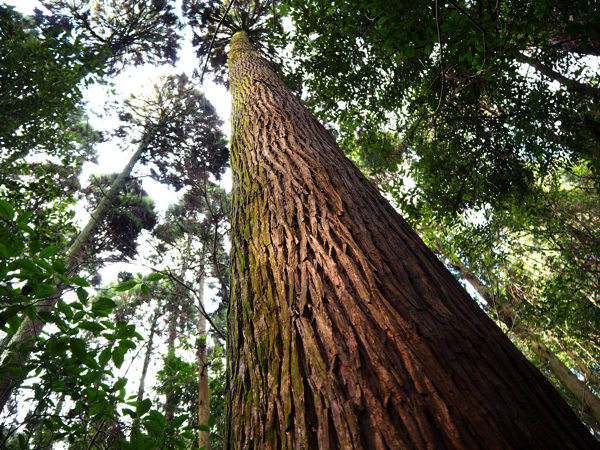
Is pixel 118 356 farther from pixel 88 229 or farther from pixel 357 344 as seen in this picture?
pixel 88 229

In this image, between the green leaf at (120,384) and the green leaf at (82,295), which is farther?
the green leaf at (120,384)

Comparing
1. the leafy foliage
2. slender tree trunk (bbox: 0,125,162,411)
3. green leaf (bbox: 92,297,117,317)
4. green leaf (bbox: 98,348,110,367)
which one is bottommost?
green leaf (bbox: 98,348,110,367)

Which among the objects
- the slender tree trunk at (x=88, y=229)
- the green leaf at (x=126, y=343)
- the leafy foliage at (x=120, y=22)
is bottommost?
the green leaf at (x=126, y=343)

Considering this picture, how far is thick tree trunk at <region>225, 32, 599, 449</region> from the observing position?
0.67m

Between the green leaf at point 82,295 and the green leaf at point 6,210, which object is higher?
the green leaf at point 6,210

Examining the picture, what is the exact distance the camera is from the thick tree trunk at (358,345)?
0.67 meters

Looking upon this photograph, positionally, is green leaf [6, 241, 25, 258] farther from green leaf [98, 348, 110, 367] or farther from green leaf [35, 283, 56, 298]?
green leaf [98, 348, 110, 367]

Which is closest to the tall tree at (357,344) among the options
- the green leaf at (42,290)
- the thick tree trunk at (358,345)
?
the thick tree trunk at (358,345)

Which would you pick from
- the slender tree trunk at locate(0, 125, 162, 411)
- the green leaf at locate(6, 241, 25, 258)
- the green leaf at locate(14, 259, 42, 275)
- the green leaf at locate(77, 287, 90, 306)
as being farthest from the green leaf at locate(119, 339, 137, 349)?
the slender tree trunk at locate(0, 125, 162, 411)

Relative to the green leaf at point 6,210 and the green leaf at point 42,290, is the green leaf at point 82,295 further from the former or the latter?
the green leaf at point 6,210

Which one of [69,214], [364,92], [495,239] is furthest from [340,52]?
[69,214]

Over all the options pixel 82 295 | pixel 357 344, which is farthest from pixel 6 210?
pixel 357 344

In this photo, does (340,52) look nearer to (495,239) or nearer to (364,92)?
(364,92)

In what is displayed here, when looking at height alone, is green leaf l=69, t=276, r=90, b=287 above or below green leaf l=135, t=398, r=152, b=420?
above
